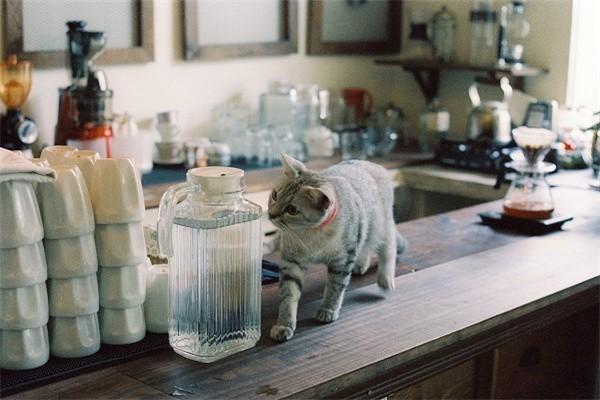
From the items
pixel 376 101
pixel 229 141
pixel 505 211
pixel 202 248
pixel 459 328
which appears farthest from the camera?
pixel 376 101

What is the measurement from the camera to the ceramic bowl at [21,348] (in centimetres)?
145

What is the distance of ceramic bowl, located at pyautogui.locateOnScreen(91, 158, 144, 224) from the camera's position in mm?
1530

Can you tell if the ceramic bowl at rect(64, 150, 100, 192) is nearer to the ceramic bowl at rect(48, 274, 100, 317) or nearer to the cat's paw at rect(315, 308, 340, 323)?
the ceramic bowl at rect(48, 274, 100, 317)

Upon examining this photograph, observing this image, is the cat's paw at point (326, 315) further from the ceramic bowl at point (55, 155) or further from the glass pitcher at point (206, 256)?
the ceramic bowl at point (55, 155)

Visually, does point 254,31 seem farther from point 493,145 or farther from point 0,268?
point 0,268

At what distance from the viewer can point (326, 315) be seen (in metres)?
1.75

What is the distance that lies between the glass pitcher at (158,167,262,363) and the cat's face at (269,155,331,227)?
0.12 metres

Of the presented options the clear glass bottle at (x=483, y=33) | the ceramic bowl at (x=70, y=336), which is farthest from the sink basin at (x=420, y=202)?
the ceramic bowl at (x=70, y=336)

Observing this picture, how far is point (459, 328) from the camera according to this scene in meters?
1.73

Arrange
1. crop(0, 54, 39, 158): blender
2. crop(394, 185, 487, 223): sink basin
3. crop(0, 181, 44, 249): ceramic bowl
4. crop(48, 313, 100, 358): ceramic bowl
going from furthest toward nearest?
crop(394, 185, 487, 223): sink basin → crop(0, 54, 39, 158): blender → crop(48, 313, 100, 358): ceramic bowl → crop(0, 181, 44, 249): ceramic bowl

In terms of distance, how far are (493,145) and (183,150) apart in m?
1.39

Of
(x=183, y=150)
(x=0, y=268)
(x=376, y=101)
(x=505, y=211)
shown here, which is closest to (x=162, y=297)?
(x=0, y=268)

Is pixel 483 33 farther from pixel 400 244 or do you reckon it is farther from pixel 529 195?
pixel 400 244

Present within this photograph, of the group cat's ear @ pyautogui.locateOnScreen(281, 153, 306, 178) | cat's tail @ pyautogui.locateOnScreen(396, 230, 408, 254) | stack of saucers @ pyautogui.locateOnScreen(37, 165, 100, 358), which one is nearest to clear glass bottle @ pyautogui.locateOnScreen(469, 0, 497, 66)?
cat's tail @ pyautogui.locateOnScreen(396, 230, 408, 254)
